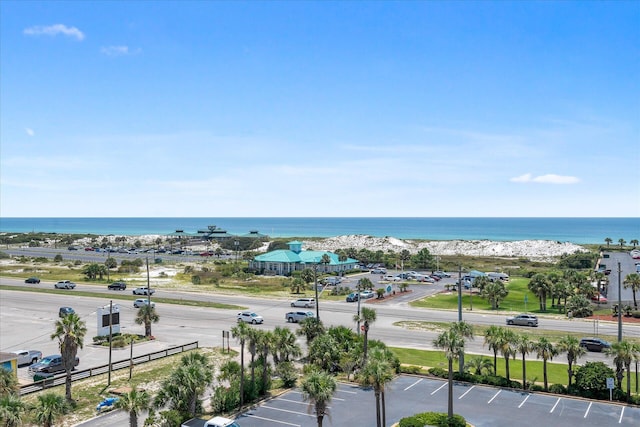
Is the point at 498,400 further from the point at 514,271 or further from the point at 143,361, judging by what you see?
the point at 514,271

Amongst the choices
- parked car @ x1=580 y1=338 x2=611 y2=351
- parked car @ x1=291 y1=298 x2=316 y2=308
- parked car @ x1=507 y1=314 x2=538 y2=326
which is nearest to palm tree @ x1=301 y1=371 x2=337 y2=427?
parked car @ x1=580 y1=338 x2=611 y2=351

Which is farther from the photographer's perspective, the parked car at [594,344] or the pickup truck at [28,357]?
the parked car at [594,344]

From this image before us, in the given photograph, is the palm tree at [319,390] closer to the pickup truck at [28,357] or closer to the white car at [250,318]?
the pickup truck at [28,357]

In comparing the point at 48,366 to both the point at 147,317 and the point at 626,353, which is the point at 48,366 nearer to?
the point at 147,317

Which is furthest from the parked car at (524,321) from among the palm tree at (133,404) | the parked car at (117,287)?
the parked car at (117,287)

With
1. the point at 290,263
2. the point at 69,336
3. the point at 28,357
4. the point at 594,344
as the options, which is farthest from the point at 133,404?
the point at 290,263

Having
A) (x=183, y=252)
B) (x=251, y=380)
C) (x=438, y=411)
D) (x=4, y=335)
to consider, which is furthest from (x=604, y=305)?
(x=183, y=252)

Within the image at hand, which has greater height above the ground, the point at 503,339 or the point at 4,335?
the point at 503,339

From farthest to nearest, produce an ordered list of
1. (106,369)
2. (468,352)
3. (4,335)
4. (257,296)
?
(257,296) < (4,335) < (468,352) < (106,369)
